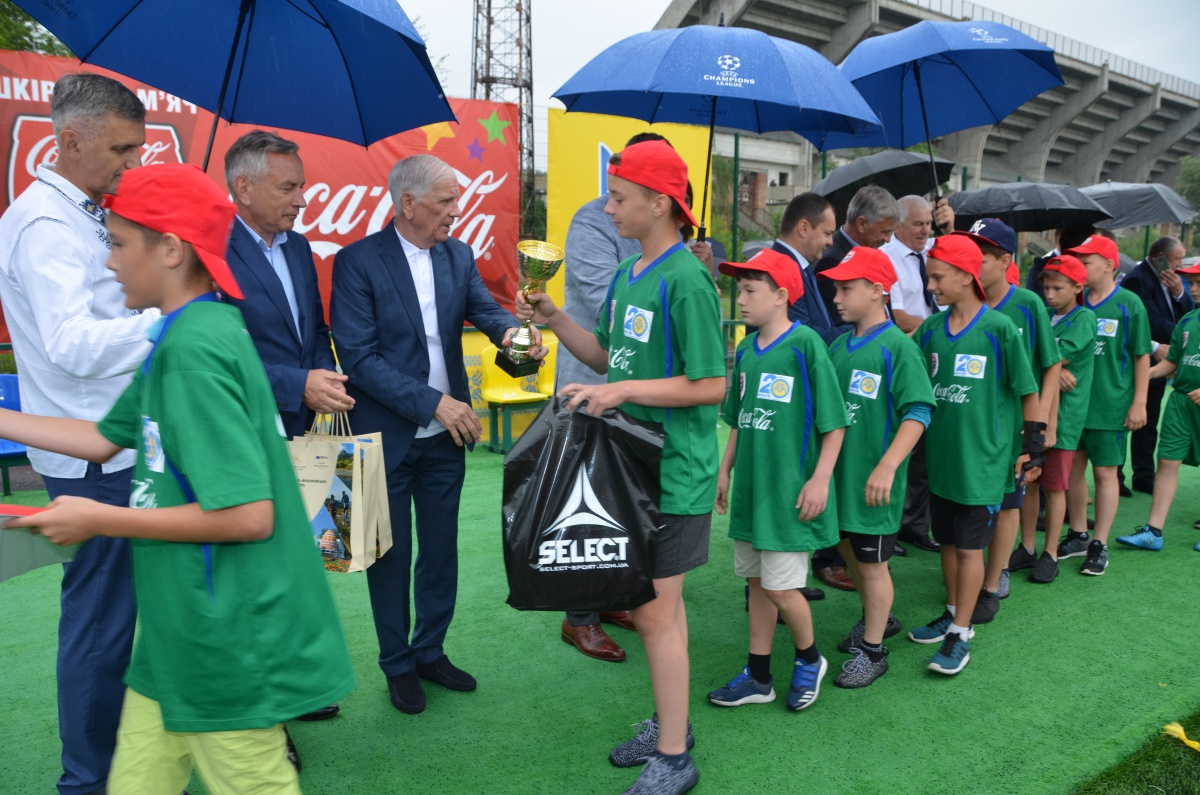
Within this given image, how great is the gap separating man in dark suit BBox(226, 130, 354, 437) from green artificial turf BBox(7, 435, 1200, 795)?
1.21 metres

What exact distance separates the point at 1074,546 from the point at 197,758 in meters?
4.94

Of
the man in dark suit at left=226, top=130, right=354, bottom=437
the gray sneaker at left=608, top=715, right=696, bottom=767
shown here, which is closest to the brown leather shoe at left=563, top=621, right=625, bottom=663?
the gray sneaker at left=608, top=715, right=696, bottom=767

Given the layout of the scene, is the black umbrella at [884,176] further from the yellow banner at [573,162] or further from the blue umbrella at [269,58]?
the blue umbrella at [269,58]

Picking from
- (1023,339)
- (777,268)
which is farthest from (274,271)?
(1023,339)

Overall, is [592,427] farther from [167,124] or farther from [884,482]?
[167,124]

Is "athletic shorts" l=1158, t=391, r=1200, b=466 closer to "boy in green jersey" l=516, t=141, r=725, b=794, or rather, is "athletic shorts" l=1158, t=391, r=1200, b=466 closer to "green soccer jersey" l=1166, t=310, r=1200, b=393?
"green soccer jersey" l=1166, t=310, r=1200, b=393

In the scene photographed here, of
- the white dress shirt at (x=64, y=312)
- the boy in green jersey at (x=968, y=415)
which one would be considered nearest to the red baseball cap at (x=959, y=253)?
the boy in green jersey at (x=968, y=415)

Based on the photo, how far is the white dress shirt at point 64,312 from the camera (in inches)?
85.7

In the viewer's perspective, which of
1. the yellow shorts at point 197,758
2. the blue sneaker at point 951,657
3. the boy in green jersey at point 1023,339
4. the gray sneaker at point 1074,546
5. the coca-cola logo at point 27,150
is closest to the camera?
the yellow shorts at point 197,758

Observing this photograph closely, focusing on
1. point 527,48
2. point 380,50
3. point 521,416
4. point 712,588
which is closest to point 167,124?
point 521,416

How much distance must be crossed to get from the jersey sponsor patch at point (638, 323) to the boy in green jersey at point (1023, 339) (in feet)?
7.04

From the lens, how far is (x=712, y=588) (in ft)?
14.9

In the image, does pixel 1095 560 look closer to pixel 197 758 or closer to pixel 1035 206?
pixel 1035 206

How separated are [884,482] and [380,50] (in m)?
2.45
